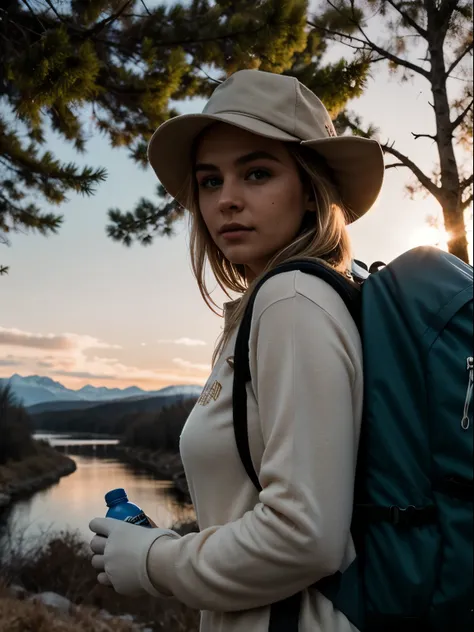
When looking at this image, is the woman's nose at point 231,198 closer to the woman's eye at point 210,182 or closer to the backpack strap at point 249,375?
the woman's eye at point 210,182

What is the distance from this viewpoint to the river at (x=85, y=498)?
8961 mm

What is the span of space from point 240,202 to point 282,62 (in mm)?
3895

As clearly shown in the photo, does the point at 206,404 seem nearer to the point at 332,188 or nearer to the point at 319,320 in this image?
the point at 319,320

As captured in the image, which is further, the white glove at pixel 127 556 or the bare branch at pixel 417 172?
the bare branch at pixel 417 172

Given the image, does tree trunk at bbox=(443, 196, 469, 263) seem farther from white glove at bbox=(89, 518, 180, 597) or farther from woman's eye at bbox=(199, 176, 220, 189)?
white glove at bbox=(89, 518, 180, 597)

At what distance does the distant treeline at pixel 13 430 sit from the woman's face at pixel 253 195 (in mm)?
13239

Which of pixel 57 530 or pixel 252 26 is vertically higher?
pixel 252 26

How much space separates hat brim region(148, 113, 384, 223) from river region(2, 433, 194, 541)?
256 inches

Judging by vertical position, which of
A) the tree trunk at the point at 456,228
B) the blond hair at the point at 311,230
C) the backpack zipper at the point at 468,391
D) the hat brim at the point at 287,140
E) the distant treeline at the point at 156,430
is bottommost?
the distant treeline at the point at 156,430

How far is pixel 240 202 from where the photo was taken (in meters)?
1.22

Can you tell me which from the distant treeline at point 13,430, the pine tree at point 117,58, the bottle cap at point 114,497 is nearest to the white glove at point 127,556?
the bottle cap at point 114,497

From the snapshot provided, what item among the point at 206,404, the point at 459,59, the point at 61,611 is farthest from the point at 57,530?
the point at 206,404

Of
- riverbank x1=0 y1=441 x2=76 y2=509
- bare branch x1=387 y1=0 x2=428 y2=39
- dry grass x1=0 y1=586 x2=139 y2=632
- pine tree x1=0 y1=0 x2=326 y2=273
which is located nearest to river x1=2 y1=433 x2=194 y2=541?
riverbank x1=0 y1=441 x2=76 y2=509

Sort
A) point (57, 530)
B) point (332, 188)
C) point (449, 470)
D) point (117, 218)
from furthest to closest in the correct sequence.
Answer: point (57, 530)
point (117, 218)
point (332, 188)
point (449, 470)
